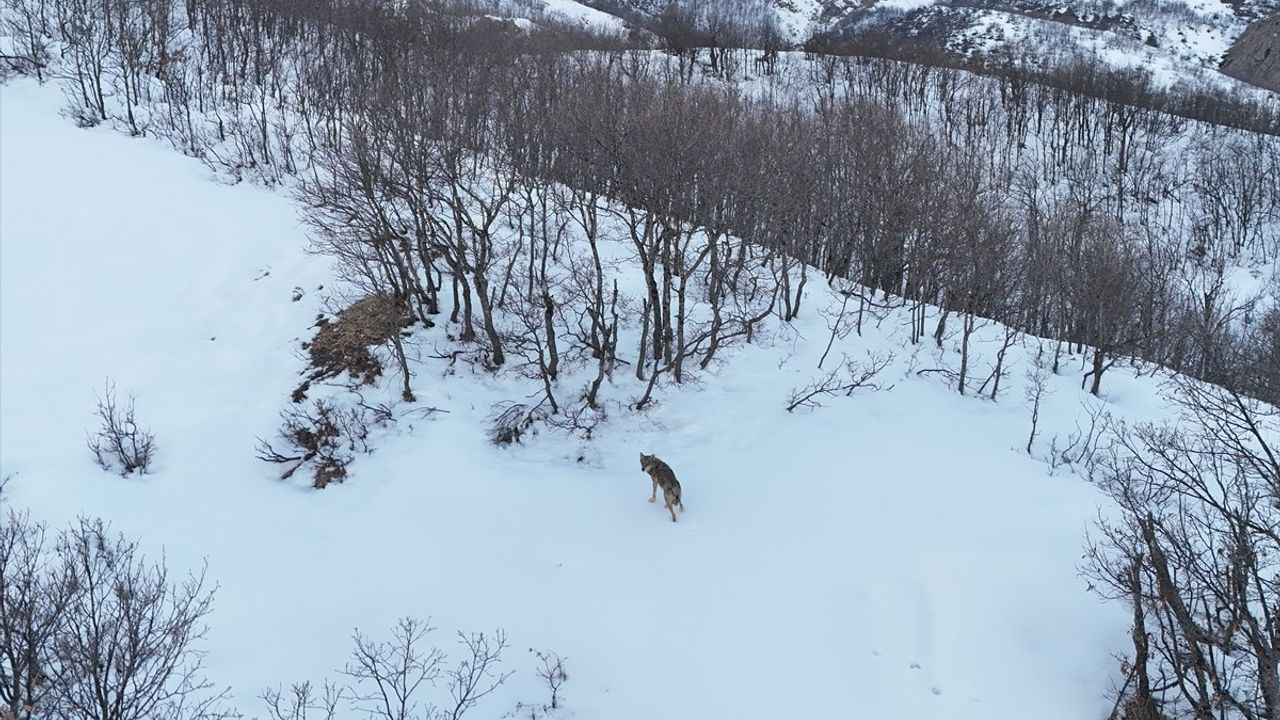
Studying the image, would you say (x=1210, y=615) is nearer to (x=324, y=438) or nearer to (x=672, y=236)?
(x=672, y=236)

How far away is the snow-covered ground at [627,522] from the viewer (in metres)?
Answer: 9.24

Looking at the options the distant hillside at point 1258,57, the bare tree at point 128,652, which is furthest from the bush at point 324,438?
the distant hillside at point 1258,57

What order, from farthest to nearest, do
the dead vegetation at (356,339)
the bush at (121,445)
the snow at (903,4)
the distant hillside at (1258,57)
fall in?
1. the snow at (903,4)
2. the distant hillside at (1258,57)
3. the dead vegetation at (356,339)
4. the bush at (121,445)

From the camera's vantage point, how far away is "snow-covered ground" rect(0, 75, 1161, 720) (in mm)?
9242

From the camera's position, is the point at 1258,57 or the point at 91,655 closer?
the point at 91,655

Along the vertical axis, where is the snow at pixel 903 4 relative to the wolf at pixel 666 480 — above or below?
above

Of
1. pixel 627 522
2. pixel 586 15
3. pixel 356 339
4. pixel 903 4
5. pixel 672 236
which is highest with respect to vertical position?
pixel 903 4

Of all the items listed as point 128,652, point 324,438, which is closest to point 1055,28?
point 324,438

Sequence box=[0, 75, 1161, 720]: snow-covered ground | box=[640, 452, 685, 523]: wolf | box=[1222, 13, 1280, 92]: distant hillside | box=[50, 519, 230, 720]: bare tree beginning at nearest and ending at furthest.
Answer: box=[50, 519, 230, 720]: bare tree, box=[0, 75, 1161, 720]: snow-covered ground, box=[640, 452, 685, 523]: wolf, box=[1222, 13, 1280, 92]: distant hillside

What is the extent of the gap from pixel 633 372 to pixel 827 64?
192ft

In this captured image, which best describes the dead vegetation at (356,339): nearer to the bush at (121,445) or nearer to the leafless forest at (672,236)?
the leafless forest at (672,236)

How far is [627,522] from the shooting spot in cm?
1224

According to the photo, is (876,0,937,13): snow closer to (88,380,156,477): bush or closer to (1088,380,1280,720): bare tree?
(1088,380,1280,720): bare tree

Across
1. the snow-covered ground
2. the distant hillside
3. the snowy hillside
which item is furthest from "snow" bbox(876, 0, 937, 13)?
the snow-covered ground
